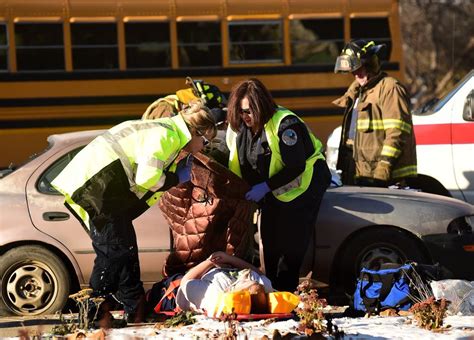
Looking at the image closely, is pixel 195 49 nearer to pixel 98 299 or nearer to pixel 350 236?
pixel 350 236

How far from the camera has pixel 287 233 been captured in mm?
8188

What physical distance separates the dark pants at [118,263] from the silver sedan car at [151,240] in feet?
3.36

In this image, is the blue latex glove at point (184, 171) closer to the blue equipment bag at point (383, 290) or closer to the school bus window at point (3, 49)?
the blue equipment bag at point (383, 290)

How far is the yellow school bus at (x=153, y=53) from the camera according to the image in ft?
50.6

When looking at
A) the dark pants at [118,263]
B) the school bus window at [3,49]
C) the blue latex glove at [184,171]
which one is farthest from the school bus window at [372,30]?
the dark pants at [118,263]

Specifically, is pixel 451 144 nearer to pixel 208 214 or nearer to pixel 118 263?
pixel 208 214

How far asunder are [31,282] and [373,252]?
2.50m

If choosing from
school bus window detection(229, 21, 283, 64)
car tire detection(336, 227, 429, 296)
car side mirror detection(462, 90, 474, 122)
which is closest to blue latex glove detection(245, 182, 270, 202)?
car tire detection(336, 227, 429, 296)

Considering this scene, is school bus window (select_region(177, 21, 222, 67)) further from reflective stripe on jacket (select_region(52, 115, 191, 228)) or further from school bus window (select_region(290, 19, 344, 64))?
reflective stripe on jacket (select_region(52, 115, 191, 228))

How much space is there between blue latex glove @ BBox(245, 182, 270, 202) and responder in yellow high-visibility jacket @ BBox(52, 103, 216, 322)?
61 centimetres

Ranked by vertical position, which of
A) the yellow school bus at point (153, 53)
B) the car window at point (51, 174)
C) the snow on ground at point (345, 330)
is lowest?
the snow on ground at point (345, 330)

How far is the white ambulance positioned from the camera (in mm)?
11477

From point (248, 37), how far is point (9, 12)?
3192mm

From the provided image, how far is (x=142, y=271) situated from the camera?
8.66m
